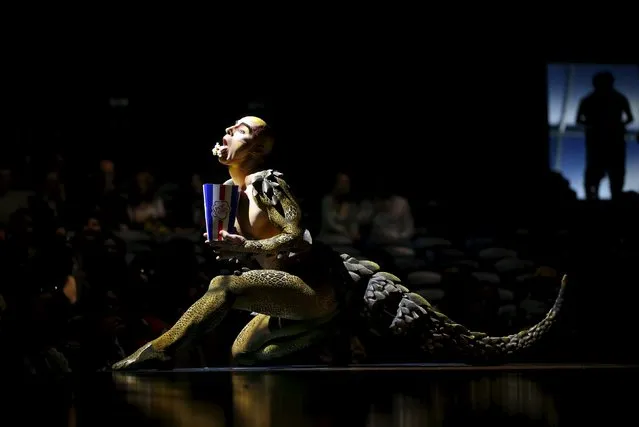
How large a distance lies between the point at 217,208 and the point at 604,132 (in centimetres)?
558

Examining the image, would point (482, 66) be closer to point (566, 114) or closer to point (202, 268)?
point (566, 114)

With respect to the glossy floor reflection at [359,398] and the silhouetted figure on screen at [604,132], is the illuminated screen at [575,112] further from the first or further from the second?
the glossy floor reflection at [359,398]

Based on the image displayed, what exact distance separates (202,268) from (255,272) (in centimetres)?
238

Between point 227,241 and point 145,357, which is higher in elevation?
point 227,241

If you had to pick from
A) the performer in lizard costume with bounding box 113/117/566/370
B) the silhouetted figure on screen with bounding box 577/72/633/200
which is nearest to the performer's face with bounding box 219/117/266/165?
the performer in lizard costume with bounding box 113/117/566/370

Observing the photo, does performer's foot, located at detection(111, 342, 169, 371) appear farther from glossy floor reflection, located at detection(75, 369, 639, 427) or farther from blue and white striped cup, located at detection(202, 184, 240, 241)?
blue and white striped cup, located at detection(202, 184, 240, 241)

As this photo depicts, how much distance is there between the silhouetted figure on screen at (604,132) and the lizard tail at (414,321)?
4527 mm

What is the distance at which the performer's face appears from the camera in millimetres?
4445

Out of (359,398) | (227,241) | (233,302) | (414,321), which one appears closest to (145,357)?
(233,302)

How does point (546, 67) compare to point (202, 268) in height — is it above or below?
above

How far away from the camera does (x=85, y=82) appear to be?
8.34 metres

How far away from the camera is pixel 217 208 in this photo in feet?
13.8

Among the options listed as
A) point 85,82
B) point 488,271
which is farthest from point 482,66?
point 85,82

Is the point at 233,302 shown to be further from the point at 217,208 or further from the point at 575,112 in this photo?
the point at 575,112
